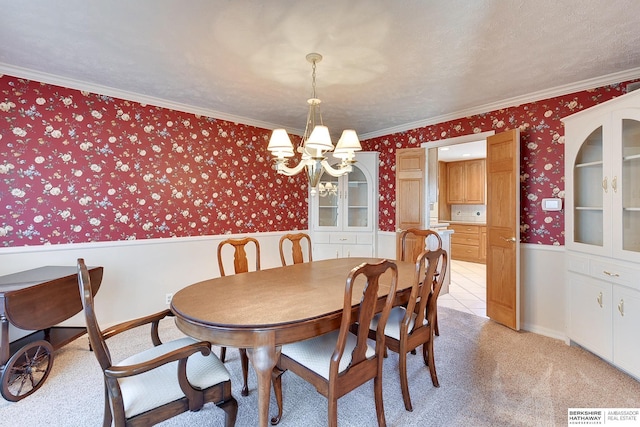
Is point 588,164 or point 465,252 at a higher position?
point 588,164

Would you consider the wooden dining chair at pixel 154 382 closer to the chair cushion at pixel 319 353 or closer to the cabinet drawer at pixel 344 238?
the chair cushion at pixel 319 353

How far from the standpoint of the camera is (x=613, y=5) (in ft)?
5.62

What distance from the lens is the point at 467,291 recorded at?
457 centimetres

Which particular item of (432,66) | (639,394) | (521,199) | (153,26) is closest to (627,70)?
(521,199)

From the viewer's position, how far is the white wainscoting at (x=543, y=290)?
296cm

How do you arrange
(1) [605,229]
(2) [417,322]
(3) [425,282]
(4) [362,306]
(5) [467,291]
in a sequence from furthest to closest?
(5) [467,291] → (1) [605,229] → (2) [417,322] → (3) [425,282] → (4) [362,306]

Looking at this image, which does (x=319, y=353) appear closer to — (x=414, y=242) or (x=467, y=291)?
(x=414, y=242)

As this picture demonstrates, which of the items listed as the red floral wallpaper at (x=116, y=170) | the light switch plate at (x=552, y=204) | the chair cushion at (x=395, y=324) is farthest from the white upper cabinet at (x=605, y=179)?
the red floral wallpaper at (x=116, y=170)

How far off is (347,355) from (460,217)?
21.8 ft

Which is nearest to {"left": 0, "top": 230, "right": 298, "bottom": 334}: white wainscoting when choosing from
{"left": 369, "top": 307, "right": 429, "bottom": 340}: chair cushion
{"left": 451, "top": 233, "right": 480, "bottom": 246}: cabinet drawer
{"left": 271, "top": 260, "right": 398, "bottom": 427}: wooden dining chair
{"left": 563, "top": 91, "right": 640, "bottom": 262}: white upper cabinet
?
{"left": 271, "top": 260, "right": 398, "bottom": 427}: wooden dining chair

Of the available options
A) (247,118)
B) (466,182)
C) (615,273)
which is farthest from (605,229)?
(466,182)

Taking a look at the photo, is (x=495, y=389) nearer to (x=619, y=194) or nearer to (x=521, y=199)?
(x=619, y=194)

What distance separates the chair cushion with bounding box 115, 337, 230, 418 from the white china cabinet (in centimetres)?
287

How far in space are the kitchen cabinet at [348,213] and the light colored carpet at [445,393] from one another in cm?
208
